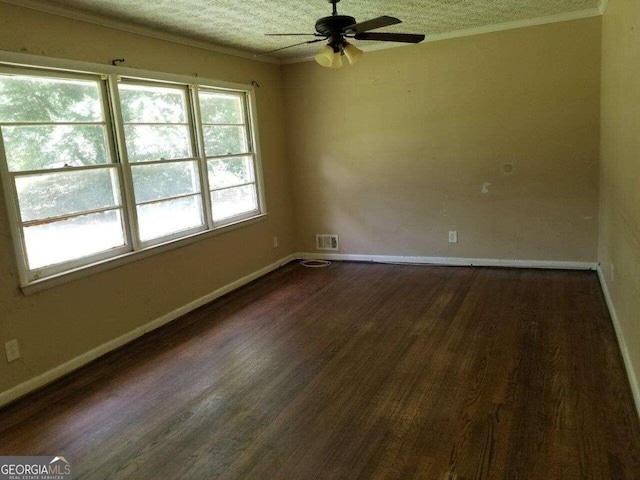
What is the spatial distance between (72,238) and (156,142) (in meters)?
1.11

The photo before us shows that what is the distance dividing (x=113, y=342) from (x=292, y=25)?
296 centimetres

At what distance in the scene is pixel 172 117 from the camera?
4043 mm

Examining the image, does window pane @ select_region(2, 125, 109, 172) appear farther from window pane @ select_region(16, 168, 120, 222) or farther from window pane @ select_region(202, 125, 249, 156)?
window pane @ select_region(202, 125, 249, 156)

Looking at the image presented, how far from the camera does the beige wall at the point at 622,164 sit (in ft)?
7.93

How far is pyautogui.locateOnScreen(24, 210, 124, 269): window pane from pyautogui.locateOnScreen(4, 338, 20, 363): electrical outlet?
47 centimetres

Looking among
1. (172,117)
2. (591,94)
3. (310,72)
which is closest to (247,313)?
(172,117)

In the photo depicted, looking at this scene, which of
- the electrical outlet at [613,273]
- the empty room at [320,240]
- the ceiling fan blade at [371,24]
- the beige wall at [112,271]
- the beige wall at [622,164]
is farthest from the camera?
the electrical outlet at [613,273]

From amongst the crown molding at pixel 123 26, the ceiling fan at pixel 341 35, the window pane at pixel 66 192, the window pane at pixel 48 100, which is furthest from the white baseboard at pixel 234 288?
the ceiling fan at pixel 341 35

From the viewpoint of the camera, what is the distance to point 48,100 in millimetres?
3000

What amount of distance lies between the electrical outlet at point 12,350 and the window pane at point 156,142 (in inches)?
60.3

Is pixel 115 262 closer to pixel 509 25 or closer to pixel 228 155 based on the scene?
pixel 228 155

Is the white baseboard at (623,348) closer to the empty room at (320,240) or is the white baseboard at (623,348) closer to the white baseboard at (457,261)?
the empty room at (320,240)

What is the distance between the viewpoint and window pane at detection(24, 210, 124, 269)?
9.73 feet

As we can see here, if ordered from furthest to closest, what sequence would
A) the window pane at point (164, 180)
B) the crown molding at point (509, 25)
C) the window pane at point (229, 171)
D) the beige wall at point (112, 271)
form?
the window pane at point (229, 171), the crown molding at point (509, 25), the window pane at point (164, 180), the beige wall at point (112, 271)
